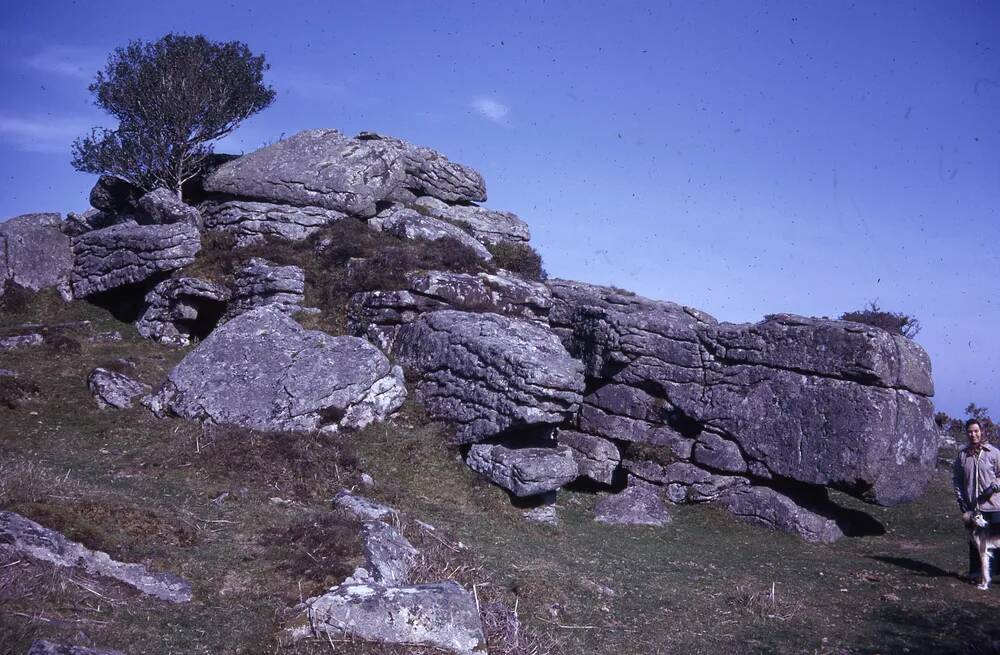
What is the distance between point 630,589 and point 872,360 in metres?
9.42

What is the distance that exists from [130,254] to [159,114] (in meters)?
8.88

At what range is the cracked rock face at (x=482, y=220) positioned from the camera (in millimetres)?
29562

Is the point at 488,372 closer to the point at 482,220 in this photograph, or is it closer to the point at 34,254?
the point at 482,220

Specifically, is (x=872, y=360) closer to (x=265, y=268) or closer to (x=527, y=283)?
(x=527, y=283)

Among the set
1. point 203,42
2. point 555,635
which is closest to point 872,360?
point 555,635

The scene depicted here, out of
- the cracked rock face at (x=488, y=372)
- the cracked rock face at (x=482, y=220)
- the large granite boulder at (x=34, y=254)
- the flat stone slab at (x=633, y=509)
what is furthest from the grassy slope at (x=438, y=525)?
the cracked rock face at (x=482, y=220)

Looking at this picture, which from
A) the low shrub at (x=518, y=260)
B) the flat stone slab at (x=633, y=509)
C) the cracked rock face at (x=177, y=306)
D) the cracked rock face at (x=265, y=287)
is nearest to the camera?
the flat stone slab at (x=633, y=509)

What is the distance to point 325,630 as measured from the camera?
26.8ft

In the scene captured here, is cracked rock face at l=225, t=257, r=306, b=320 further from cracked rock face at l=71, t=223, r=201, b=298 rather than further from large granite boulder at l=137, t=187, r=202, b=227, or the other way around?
large granite boulder at l=137, t=187, r=202, b=227

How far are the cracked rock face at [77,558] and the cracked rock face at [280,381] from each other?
7069mm

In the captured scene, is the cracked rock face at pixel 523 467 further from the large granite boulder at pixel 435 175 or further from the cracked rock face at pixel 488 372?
the large granite boulder at pixel 435 175

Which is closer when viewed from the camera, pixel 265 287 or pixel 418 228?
pixel 265 287

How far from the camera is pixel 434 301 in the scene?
2108 cm

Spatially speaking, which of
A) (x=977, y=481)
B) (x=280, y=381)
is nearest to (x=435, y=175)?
(x=280, y=381)
